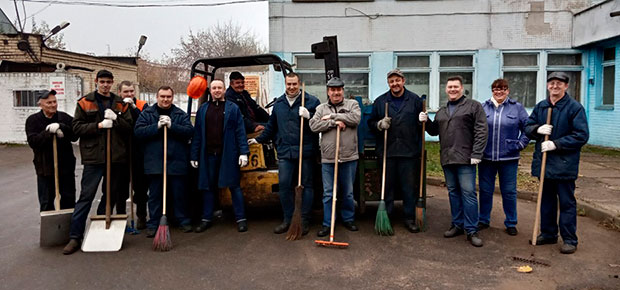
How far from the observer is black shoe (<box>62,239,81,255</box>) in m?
5.15

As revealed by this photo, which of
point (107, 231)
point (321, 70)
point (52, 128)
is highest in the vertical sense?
point (321, 70)

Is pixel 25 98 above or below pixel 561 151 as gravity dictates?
above

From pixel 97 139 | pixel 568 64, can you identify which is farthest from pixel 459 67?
pixel 97 139

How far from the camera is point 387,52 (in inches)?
583

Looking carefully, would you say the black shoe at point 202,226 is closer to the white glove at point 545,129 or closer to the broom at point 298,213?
the broom at point 298,213

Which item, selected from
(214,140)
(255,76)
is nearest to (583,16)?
(255,76)

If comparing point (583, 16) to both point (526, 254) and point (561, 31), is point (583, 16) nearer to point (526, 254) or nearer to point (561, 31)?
point (561, 31)

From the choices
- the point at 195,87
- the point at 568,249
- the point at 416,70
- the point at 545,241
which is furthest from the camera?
the point at 416,70

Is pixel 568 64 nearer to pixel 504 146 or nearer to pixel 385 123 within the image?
pixel 504 146

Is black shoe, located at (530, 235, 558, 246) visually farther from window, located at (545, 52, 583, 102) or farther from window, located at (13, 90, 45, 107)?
window, located at (13, 90, 45, 107)

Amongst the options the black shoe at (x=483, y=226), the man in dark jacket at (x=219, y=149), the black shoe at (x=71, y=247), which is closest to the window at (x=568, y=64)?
the black shoe at (x=483, y=226)

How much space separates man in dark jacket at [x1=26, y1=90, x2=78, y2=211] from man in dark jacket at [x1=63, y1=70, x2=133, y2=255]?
9.9 inches

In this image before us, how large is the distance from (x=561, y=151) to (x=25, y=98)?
18917 millimetres

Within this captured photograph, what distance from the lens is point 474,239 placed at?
5391mm
